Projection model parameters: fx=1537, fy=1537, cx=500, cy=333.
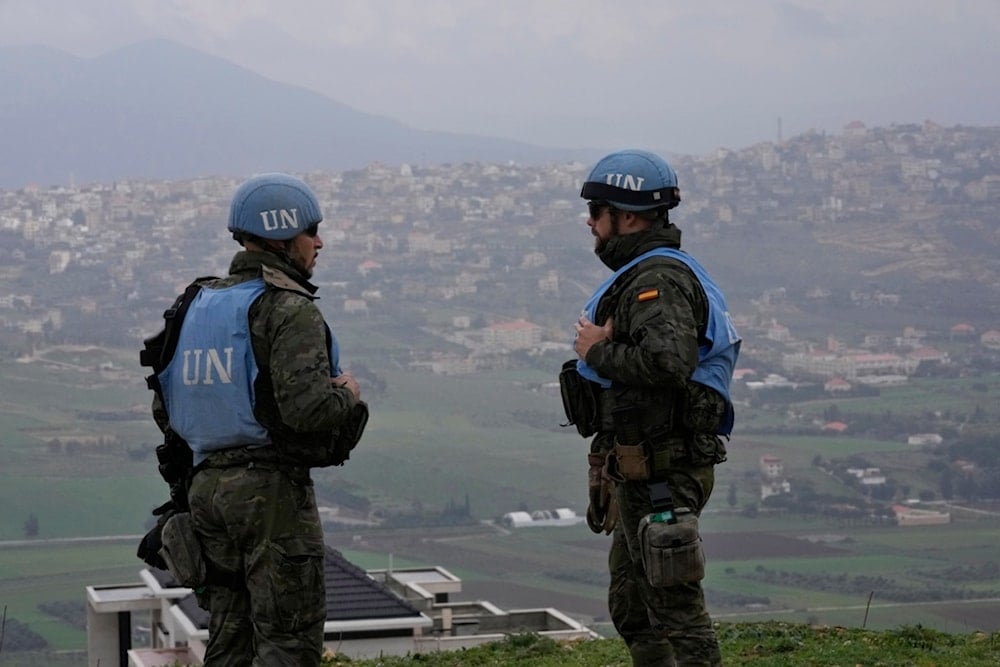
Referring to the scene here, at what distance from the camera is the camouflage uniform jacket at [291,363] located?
5250 mm

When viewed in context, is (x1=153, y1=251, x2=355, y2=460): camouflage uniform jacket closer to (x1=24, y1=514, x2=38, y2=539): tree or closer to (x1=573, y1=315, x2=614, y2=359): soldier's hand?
(x1=573, y1=315, x2=614, y2=359): soldier's hand

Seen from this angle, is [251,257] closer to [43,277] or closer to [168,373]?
[168,373]

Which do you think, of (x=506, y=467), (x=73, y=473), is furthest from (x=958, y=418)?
(x=73, y=473)

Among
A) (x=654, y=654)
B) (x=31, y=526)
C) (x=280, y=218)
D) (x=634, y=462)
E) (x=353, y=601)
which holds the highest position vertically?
(x=280, y=218)

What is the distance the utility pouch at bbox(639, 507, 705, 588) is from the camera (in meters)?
5.47

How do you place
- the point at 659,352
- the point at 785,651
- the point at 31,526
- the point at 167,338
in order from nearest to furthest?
the point at 659,352 < the point at 167,338 < the point at 785,651 < the point at 31,526

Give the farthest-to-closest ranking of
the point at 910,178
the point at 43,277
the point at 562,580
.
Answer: the point at 910,178 → the point at 43,277 → the point at 562,580

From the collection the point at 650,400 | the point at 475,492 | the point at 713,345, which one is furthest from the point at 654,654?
the point at 475,492

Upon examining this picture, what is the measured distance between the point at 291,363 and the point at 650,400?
4.45 feet

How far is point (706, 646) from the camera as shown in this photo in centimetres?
553

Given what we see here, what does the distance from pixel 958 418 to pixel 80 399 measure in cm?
7377

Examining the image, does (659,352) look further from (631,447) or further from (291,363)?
(291,363)

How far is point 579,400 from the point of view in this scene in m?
5.93

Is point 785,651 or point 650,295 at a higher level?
point 650,295
